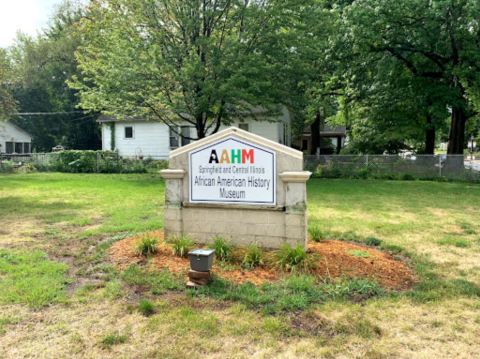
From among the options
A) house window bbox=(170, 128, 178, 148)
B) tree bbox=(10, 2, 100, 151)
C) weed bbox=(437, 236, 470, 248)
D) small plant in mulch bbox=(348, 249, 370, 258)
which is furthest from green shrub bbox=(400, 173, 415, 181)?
tree bbox=(10, 2, 100, 151)

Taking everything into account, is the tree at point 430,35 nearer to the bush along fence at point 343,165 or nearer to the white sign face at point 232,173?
the bush along fence at point 343,165

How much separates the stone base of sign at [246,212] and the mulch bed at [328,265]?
317 mm

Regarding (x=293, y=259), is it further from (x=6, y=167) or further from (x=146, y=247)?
(x=6, y=167)

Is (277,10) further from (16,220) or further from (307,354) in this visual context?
(307,354)

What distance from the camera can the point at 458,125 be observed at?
18.4m

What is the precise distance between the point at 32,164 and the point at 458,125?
73.4ft

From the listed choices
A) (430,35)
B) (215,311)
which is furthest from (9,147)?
(215,311)

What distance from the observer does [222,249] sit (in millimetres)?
4582

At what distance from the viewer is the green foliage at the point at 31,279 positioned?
359cm

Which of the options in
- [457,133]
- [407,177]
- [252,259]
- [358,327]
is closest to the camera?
[358,327]

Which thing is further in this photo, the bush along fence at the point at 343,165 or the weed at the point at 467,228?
the bush along fence at the point at 343,165

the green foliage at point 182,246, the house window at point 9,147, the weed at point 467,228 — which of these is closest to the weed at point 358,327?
the green foliage at point 182,246

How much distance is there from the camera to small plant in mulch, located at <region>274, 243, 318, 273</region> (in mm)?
4258

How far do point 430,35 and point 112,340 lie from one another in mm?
16604
